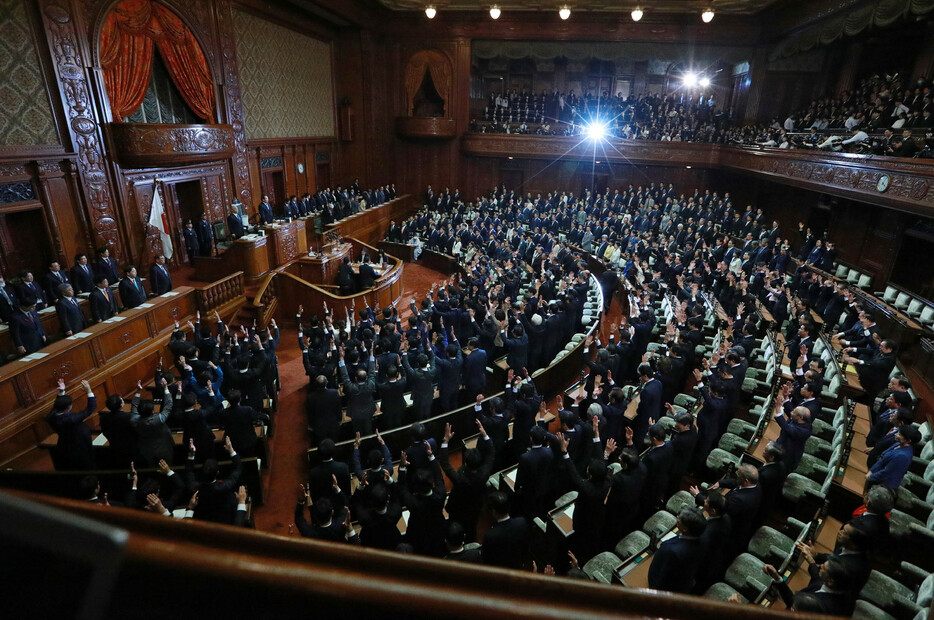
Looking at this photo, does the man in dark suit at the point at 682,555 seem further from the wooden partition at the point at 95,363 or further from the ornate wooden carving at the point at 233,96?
the ornate wooden carving at the point at 233,96

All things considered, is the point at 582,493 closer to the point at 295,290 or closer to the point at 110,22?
the point at 295,290

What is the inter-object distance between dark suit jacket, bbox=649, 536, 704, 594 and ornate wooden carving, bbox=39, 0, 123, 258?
35.3 ft

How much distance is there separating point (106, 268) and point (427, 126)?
13.9m

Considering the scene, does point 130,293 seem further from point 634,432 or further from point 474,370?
point 634,432

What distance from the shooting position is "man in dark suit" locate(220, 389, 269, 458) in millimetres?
5215

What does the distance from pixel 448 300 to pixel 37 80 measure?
7.74 meters

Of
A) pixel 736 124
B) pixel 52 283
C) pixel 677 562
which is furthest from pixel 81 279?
pixel 736 124

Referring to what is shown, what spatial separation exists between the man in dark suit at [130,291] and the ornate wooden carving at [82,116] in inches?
88.5

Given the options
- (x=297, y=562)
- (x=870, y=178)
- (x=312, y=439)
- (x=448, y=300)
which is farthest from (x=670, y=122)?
(x=297, y=562)

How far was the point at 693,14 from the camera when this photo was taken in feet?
57.1

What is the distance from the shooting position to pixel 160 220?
10.2m

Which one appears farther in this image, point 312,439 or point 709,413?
point 312,439

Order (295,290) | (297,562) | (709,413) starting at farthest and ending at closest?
(295,290), (709,413), (297,562)

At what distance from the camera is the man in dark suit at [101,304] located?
7230mm
